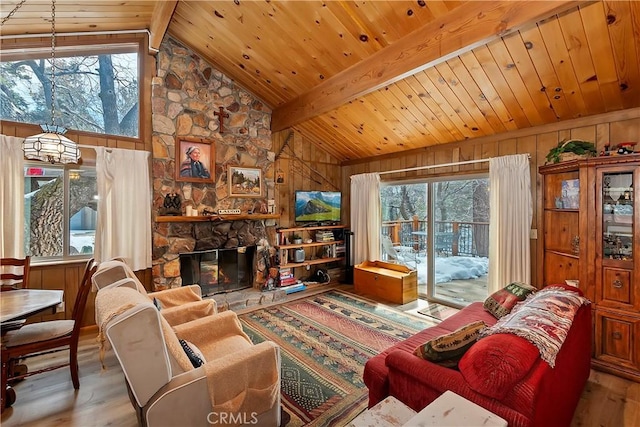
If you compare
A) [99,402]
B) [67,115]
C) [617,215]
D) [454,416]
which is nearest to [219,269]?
[99,402]

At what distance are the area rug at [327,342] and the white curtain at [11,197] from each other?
2590 millimetres

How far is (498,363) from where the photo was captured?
132cm

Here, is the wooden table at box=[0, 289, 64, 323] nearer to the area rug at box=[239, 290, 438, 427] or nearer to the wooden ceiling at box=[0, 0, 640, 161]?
the area rug at box=[239, 290, 438, 427]

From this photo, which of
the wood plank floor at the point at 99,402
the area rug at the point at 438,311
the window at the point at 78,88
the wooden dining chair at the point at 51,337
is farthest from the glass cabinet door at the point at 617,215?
the window at the point at 78,88

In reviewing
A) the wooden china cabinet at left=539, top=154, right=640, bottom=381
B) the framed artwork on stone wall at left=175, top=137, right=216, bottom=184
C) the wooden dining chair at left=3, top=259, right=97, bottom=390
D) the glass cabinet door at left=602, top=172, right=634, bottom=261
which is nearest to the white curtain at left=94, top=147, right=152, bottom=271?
the framed artwork on stone wall at left=175, top=137, right=216, bottom=184

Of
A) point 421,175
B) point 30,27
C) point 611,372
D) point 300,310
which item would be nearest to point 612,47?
point 421,175

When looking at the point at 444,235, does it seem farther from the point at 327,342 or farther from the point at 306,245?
the point at 327,342

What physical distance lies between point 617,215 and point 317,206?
394 cm

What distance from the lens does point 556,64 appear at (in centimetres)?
253

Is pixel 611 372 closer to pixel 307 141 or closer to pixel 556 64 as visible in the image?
pixel 556 64

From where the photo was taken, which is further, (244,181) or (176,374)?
(244,181)

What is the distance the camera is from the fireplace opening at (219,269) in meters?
4.15

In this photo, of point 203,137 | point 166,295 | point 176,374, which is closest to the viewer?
point 176,374

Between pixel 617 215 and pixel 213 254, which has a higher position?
pixel 617 215
